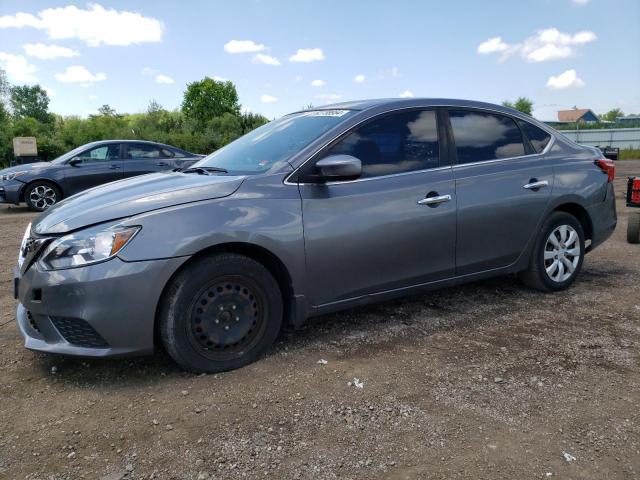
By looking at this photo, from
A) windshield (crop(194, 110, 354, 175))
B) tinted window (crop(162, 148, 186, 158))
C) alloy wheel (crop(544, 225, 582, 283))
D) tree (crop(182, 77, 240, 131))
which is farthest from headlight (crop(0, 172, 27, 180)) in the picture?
tree (crop(182, 77, 240, 131))

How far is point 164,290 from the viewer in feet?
9.50

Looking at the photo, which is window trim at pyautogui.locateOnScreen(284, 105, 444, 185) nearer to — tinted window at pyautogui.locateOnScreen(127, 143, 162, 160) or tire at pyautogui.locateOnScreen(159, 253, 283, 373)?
tire at pyautogui.locateOnScreen(159, 253, 283, 373)

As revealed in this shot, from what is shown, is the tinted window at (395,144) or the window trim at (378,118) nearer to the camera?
the window trim at (378,118)

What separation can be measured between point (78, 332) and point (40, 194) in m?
9.06

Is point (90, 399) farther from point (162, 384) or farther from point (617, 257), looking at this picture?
point (617, 257)

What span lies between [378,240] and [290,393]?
1179 mm

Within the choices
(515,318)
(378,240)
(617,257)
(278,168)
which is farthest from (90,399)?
(617,257)

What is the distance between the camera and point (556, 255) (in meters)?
4.59

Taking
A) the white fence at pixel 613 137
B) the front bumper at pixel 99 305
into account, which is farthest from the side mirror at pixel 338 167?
the white fence at pixel 613 137

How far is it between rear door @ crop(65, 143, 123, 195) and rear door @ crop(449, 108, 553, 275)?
8.49 meters

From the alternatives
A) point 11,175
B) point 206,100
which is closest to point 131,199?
point 11,175

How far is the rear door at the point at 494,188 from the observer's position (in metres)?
3.92

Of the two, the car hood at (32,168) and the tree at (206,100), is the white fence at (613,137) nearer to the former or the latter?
the car hood at (32,168)

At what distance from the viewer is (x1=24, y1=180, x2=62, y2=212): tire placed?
10500mm
